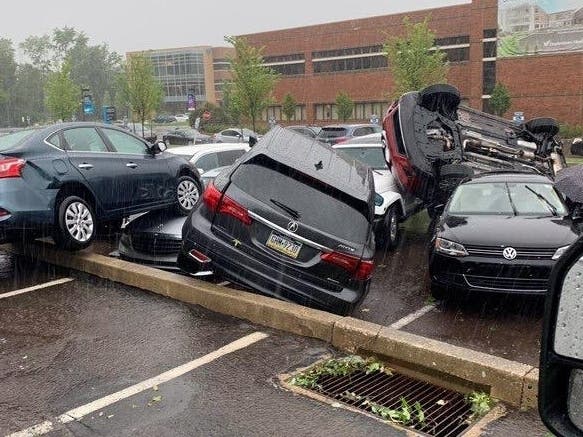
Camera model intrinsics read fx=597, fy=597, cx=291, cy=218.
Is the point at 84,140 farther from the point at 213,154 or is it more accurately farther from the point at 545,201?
the point at 545,201

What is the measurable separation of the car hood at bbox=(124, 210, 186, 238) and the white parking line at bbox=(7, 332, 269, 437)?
234 centimetres

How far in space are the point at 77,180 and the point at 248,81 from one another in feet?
87.8

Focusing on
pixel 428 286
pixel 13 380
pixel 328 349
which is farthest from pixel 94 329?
pixel 428 286

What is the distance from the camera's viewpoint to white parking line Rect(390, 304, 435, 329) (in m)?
6.07

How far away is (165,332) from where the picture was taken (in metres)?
5.34

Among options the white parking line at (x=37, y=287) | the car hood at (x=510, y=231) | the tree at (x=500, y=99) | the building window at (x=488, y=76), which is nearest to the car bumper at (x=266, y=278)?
the car hood at (x=510, y=231)

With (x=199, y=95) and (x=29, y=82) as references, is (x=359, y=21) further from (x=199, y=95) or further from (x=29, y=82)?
(x=29, y=82)

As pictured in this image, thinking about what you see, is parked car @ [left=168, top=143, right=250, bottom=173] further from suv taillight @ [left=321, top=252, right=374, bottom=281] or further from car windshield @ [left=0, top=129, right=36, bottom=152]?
suv taillight @ [left=321, top=252, right=374, bottom=281]

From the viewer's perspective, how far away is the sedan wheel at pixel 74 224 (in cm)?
688

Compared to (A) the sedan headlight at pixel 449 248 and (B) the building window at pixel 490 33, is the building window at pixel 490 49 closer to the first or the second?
(B) the building window at pixel 490 33

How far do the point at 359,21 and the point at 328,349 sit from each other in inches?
2032

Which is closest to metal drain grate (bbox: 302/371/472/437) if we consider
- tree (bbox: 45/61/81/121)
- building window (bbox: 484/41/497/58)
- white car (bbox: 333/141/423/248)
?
white car (bbox: 333/141/423/248)

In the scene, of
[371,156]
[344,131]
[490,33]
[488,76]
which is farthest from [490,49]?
[371,156]

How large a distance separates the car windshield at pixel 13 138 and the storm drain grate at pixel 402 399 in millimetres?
4470
